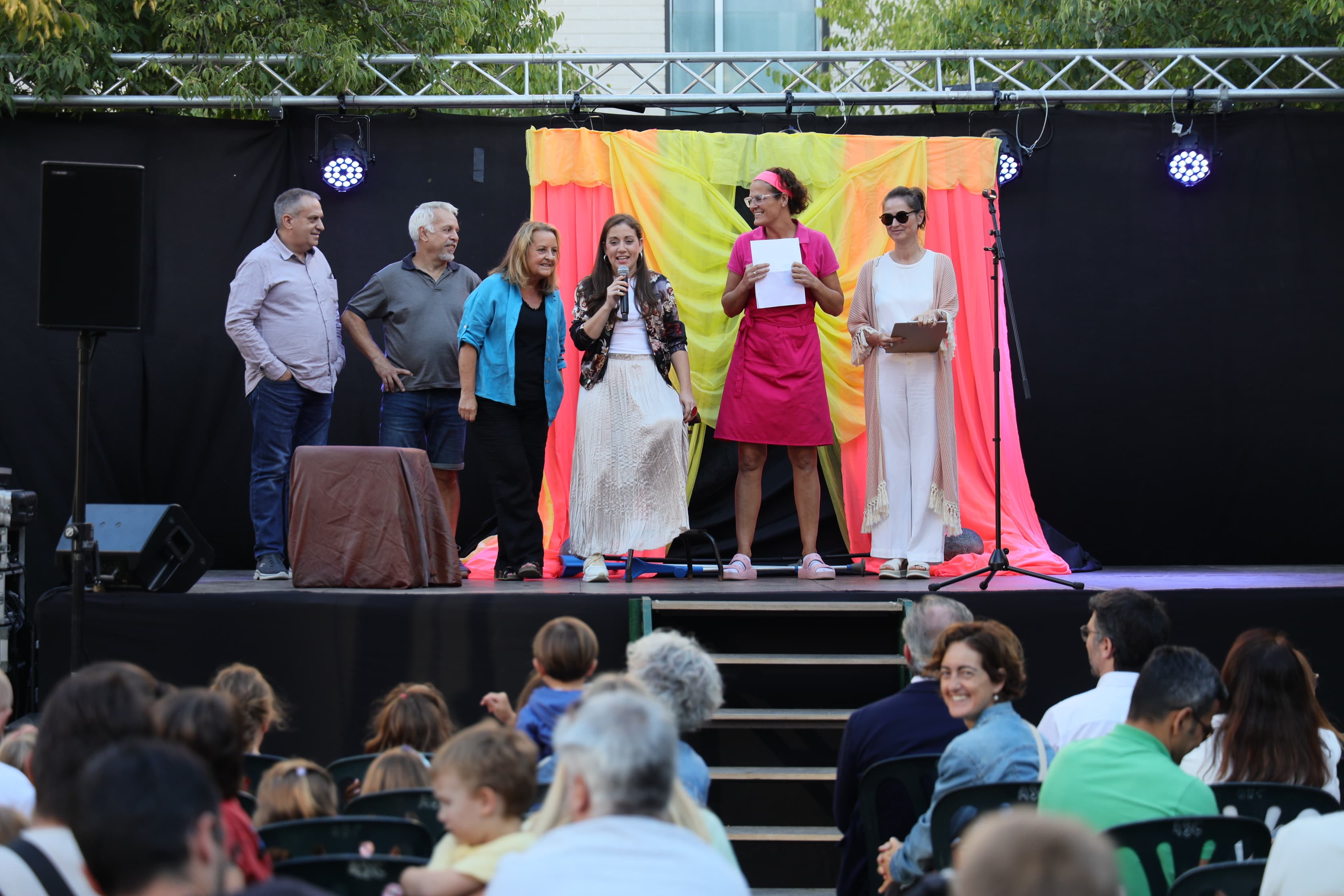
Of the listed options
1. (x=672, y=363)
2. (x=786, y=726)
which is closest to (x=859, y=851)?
(x=786, y=726)

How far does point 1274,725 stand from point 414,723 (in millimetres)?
2095

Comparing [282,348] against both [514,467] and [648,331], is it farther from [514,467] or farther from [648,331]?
[648,331]

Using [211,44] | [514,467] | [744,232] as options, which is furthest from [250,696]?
[211,44]

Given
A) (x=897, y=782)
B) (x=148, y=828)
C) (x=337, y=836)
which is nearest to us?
(x=148, y=828)

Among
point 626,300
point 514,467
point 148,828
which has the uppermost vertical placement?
point 626,300

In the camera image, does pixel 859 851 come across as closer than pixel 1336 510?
Yes

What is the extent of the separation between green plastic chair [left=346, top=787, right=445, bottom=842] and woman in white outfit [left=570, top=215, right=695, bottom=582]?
3.05 metres

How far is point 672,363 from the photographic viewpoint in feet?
19.9

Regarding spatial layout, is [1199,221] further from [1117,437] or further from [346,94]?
[346,94]

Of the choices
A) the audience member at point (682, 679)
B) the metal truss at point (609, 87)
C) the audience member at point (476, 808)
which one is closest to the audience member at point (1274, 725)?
the audience member at point (682, 679)

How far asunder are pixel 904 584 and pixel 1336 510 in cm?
324

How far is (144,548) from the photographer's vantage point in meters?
5.14

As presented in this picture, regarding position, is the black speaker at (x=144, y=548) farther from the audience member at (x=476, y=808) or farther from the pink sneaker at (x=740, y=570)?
the audience member at (x=476, y=808)

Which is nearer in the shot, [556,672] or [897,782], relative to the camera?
[897,782]
